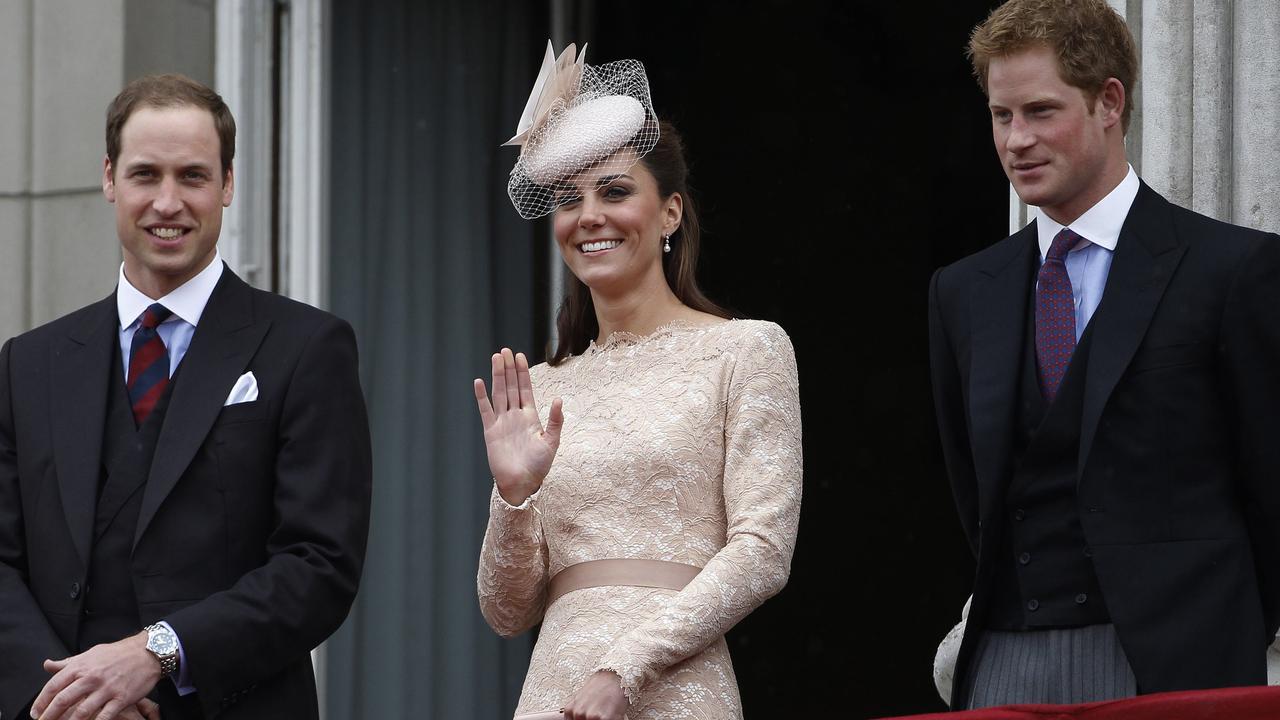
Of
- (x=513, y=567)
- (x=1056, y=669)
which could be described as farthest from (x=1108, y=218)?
(x=513, y=567)

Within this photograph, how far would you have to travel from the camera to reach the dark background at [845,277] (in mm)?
7105

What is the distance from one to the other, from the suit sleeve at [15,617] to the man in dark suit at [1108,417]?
5.01ft

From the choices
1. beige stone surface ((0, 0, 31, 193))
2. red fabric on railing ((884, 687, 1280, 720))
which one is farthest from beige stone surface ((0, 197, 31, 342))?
red fabric on railing ((884, 687, 1280, 720))

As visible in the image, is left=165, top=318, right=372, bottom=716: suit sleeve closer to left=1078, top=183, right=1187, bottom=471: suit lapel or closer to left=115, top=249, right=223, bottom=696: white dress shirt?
left=115, top=249, right=223, bottom=696: white dress shirt

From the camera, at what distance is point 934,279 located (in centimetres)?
319

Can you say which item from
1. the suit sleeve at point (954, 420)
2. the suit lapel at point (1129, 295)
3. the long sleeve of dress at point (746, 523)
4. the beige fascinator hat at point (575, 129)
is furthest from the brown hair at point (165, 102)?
the suit lapel at point (1129, 295)

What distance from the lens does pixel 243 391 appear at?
3.22 m

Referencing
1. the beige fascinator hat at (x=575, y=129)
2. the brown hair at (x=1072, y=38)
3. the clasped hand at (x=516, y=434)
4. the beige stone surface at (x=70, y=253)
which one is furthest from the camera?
the beige stone surface at (x=70, y=253)

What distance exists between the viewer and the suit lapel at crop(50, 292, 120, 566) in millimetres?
3154

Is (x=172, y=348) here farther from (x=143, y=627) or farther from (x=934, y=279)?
(x=934, y=279)

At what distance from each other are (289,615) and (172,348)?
1.95 ft

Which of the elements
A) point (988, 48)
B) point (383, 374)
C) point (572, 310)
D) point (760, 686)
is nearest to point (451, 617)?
point (383, 374)

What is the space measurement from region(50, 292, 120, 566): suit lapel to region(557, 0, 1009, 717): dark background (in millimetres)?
3939

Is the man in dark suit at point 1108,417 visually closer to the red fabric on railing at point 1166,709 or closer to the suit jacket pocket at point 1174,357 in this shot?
the suit jacket pocket at point 1174,357
